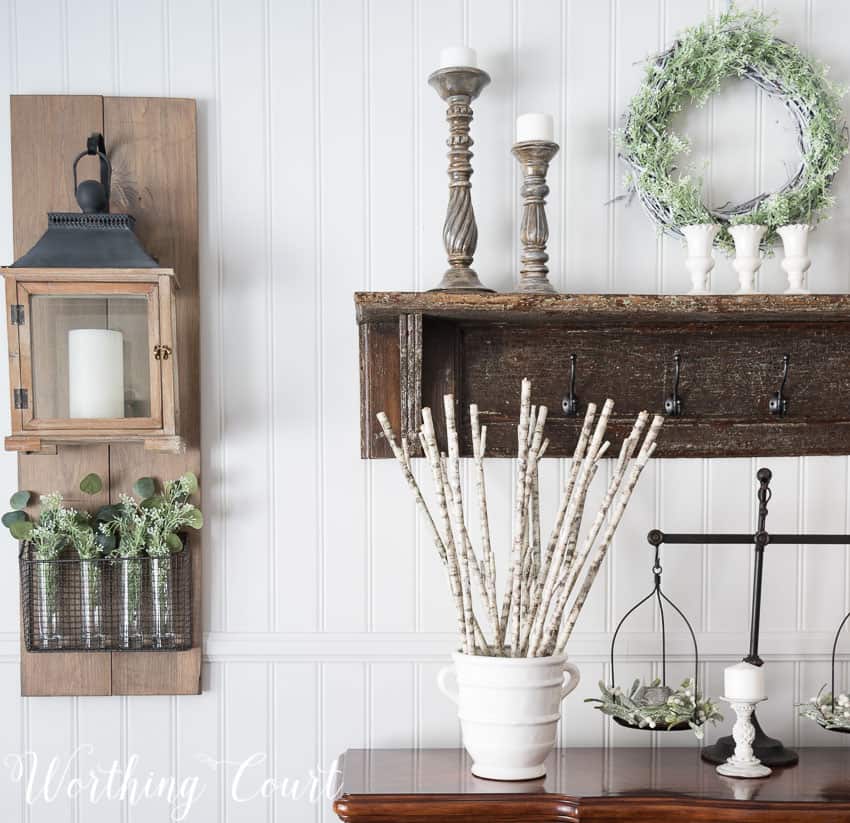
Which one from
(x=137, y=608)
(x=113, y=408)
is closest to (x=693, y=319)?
(x=113, y=408)

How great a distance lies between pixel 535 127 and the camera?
1.67 meters

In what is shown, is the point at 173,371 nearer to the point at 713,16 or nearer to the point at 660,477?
the point at 660,477

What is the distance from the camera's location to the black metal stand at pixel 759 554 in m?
1.64

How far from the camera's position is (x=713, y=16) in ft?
5.85

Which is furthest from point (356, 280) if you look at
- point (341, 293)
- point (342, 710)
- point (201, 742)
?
point (201, 742)

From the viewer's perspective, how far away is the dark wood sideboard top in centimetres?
145

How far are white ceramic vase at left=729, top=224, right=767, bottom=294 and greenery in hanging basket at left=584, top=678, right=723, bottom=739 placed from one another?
723 millimetres

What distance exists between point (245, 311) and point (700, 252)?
33.5 inches

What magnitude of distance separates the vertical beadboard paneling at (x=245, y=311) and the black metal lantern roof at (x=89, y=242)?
0.23m

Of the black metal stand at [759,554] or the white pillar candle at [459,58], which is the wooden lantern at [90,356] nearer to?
the white pillar candle at [459,58]

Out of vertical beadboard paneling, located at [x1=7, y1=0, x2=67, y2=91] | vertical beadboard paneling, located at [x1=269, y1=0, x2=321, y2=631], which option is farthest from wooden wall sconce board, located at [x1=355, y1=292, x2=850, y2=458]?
vertical beadboard paneling, located at [x1=7, y1=0, x2=67, y2=91]

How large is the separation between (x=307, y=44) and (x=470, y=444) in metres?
0.82

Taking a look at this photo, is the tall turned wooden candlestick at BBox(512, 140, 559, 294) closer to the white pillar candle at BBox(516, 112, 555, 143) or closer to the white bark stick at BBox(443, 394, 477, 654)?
the white pillar candle at BBox(516, 112, 555, 143)

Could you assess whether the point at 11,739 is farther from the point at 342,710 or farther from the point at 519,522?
the point at 519,522
